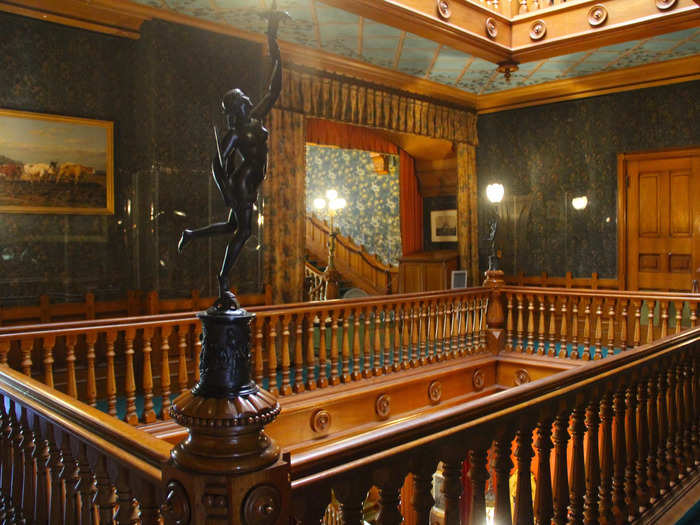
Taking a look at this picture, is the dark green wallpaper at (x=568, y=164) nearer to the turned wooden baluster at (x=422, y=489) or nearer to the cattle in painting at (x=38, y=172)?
the cattle in painting at (x=38, y=172)

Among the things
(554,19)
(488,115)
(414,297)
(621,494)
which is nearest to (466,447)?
(621,494)

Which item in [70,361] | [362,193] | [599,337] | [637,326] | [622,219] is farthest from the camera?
[362,193]

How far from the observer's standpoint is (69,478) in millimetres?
1904

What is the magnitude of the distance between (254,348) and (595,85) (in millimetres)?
7051

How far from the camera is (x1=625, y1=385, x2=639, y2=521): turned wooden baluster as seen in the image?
114 inches

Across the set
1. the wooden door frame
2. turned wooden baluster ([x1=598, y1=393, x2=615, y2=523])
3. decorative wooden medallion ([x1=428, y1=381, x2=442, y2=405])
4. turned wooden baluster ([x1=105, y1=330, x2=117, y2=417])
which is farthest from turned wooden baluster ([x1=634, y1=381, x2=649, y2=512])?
the wooden door frame

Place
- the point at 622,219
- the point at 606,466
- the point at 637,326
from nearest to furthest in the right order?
the point at 606,466 → the point at 637,326 → the point at 622,219

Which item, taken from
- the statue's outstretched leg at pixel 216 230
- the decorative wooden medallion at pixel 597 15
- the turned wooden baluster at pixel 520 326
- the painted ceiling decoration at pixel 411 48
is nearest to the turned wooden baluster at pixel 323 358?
the turned wooden baluster at pixel 520 326

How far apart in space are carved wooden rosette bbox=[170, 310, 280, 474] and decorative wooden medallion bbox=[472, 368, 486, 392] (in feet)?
21.3

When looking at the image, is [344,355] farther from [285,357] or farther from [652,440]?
[652,440]

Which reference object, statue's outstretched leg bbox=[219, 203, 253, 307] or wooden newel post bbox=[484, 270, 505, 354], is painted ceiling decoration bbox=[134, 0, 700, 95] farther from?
statue's outstretched leg bbox=[219, 203, 253, 307]

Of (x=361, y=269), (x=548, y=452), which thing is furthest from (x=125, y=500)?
(x=361, y=269)

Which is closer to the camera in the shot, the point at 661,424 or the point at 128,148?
the point at 661,424

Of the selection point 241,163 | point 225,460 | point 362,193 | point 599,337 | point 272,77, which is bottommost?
point 599,337
